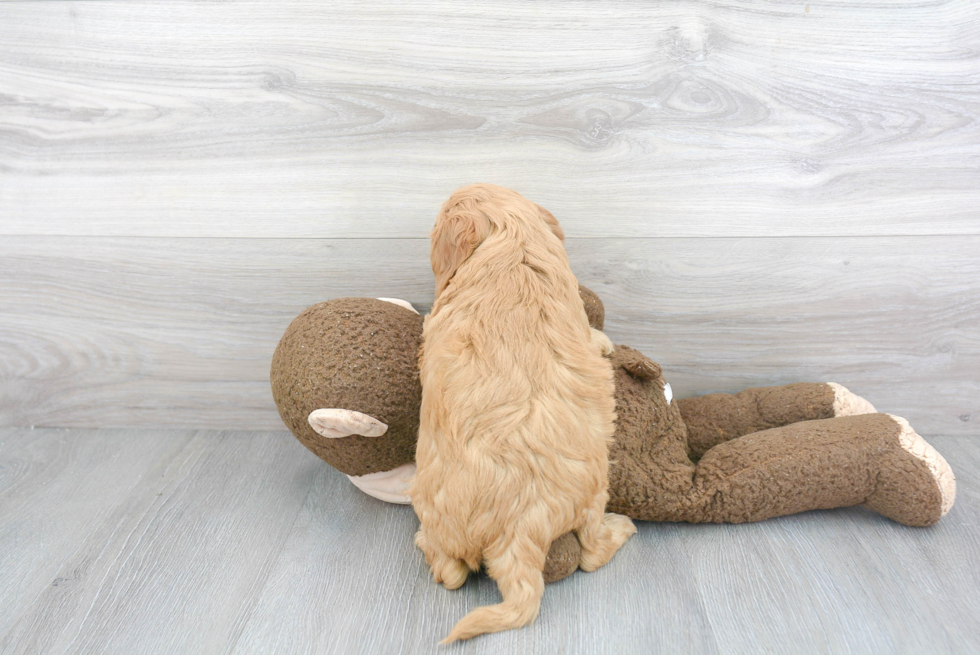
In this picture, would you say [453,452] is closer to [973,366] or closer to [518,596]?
[518,596]

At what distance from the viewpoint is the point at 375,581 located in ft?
3.13

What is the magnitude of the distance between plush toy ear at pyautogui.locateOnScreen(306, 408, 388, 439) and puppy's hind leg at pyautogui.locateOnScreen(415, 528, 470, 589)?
179mm

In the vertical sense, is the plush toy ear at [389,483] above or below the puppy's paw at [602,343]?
below

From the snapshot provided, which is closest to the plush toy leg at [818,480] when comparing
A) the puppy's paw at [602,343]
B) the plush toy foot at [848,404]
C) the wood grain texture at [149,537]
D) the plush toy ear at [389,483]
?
the plush toy foot at [848,404]

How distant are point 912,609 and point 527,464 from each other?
576mm

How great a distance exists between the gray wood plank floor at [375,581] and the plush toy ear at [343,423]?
202 mm

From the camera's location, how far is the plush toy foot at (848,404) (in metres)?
1.15

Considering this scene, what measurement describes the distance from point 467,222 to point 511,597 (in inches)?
20.3

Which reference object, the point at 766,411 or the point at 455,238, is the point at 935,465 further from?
the point at 455,238

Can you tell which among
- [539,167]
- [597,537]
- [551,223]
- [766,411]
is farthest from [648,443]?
[539,167]

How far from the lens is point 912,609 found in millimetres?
876

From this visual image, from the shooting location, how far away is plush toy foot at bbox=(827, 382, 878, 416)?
115cm

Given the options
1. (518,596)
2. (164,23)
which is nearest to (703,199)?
(518,596)

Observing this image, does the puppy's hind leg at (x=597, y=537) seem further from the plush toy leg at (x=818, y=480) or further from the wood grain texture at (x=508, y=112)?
the wood grain texture at (x=508, y=112)
